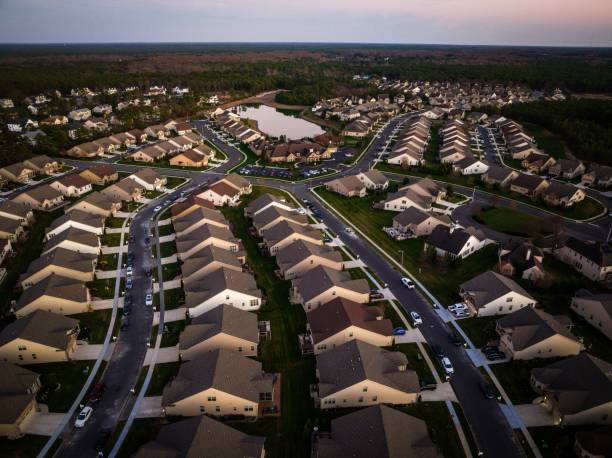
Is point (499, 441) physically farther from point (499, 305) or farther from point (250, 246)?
point (250, 246)

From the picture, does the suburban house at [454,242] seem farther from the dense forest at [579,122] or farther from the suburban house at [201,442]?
the dense forest at [579,122]

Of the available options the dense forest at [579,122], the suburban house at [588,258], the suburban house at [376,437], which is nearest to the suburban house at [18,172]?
the suburban house at [376,437]

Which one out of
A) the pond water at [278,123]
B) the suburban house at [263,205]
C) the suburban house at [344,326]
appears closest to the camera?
the suburban house at [344,326]

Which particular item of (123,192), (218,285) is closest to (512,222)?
(218,285)

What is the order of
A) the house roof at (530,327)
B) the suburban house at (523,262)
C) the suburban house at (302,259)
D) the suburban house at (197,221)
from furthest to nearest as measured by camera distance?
the suburban house at (197,221) < the suburban house at (302,259) < the suburban house at (523,262) < the house roof at (530,327)

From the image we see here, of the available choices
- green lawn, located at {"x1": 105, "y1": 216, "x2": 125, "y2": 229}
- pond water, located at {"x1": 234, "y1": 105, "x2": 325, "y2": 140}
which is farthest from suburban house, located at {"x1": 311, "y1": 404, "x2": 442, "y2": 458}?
pond water, located at {"x1": 234, "y1": 105, "x2": 325, "y2": 140}

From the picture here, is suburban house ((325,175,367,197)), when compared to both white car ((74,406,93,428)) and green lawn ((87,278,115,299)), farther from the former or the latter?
white car ((74,406,93,428))
